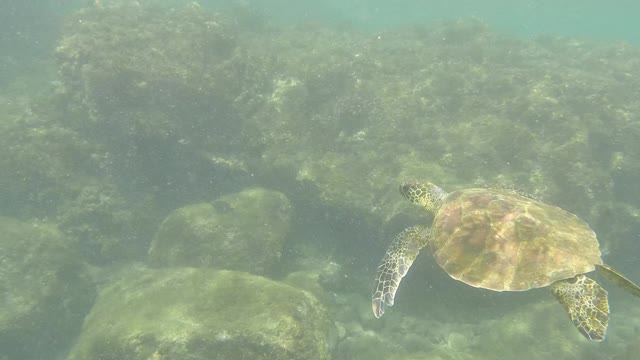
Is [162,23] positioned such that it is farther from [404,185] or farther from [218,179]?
[404,185]

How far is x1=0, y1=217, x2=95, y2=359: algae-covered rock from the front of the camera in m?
8.49

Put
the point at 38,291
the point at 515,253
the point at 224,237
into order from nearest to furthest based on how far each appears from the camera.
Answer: the point at 515,253, the point at 38,291, the point at 224,237

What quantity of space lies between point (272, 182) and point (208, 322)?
561 centimetres

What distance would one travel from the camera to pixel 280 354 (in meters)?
6.04

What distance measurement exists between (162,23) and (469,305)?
12.0 meters

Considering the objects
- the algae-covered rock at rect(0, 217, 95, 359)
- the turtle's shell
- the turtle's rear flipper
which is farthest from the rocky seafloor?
the turtle's rear flipper

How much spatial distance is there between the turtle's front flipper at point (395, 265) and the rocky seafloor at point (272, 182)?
1.18 meters

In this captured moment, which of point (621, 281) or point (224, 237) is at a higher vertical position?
point (621, 281)

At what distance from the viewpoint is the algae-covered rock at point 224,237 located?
9125 mm

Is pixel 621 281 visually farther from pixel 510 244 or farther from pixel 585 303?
pixel 510 244

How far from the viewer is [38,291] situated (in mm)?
8805

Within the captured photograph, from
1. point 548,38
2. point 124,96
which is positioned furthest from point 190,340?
point 548,38

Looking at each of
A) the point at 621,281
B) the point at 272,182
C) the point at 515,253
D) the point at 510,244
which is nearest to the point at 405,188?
the point at 510,244

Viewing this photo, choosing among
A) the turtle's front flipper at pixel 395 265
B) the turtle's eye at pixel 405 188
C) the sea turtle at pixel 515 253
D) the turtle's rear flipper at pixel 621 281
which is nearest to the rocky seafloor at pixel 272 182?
the turtle's front flipper at pixel 395 265
